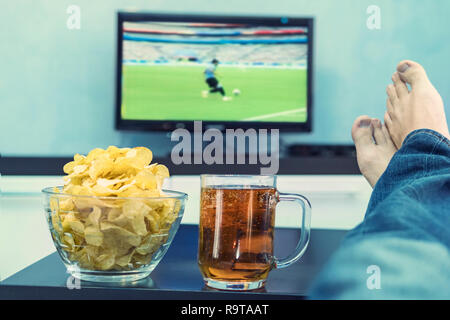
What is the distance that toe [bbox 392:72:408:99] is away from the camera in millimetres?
1428

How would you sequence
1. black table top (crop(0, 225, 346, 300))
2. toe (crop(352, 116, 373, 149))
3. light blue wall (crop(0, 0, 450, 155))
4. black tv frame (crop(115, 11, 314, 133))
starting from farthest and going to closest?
1. light blue wall (crop(0, 0, 450, 155))
2. black tv frame (crop(115, 11, 314, 133))
3. toe (crop(352, 116, 373, 149))
4. black table top (crop(0, 225, 346, 300))

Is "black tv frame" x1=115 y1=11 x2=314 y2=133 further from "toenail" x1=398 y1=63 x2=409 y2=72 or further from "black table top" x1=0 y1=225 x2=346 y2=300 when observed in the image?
"black table top" x1=0 y1=225 x2=346 y2=300

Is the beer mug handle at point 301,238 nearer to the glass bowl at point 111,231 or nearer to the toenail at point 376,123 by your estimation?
the glass bowl at point 111,231

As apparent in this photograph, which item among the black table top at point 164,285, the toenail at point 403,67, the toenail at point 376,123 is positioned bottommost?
the black table top at point 164,285

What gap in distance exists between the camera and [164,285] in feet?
1.59

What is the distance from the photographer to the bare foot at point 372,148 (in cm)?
119

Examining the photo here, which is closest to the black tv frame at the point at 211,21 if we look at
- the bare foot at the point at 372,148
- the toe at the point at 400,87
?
the toe at the point at 400,87

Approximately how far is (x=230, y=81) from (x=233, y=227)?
1881 mm

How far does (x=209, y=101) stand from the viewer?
230 centimetres

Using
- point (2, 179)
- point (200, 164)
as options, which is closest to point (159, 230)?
point (200, 164)

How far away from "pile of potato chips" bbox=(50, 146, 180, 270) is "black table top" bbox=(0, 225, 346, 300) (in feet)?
0.10

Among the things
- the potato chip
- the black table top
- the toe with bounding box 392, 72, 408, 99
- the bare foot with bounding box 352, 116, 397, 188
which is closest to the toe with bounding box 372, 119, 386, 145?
the bare foot with bounding box 352, 116, 397, 188

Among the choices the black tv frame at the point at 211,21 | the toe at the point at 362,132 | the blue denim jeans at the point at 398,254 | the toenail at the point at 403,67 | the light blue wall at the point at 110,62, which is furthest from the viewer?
the light blue wall at the point at 110,62

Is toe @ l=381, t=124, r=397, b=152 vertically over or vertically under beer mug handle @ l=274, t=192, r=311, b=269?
over
